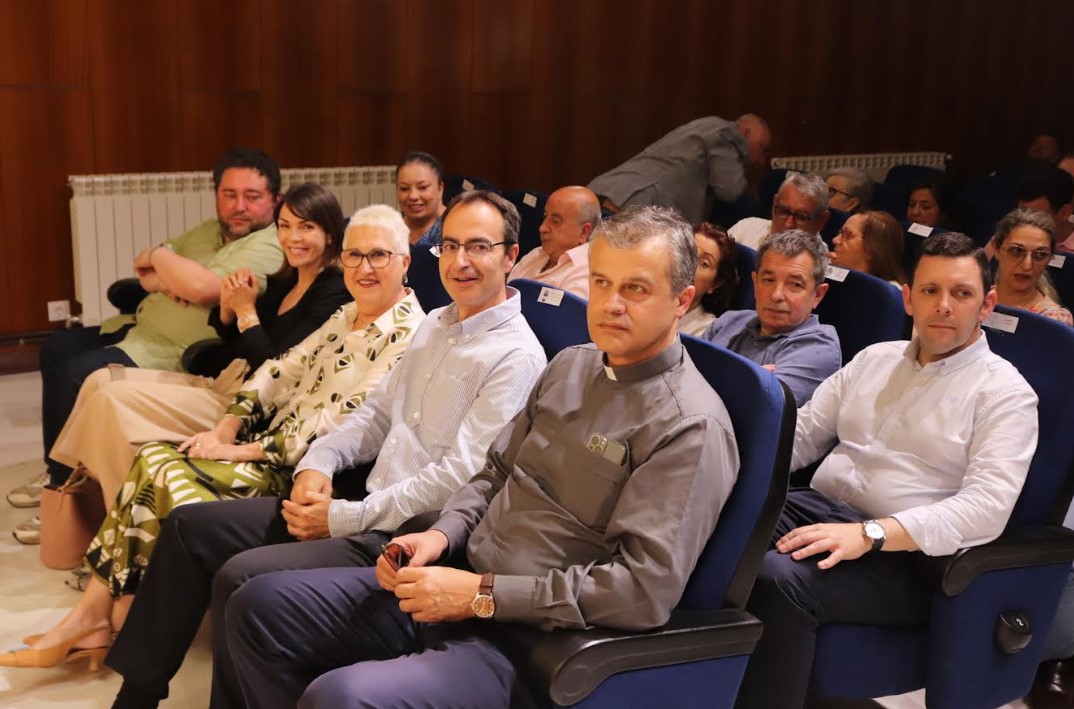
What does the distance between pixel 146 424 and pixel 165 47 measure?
2.79 m

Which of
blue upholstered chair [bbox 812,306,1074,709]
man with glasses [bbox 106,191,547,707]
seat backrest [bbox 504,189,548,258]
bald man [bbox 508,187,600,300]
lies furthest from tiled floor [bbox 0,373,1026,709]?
seat backrest [bbox 504,189,548,258]

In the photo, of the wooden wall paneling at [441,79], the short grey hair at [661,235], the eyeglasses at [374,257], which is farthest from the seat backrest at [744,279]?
the wooden wall paneling at [441,79]

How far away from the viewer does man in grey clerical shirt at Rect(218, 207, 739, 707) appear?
1836 millimetres

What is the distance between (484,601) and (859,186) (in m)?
3.58

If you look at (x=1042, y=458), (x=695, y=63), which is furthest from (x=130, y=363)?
(x=695, y=63)

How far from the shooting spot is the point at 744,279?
3.39 m

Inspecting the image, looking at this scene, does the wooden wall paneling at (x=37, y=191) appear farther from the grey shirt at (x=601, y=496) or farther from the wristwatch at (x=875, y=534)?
the wristwatch at (x=875, y=534)

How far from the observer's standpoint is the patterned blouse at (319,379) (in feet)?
9.32

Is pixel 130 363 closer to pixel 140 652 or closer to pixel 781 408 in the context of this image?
pixel 140 652

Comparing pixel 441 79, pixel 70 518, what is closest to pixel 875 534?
pixel 70 518

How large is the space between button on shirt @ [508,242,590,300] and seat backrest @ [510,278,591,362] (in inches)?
35.7

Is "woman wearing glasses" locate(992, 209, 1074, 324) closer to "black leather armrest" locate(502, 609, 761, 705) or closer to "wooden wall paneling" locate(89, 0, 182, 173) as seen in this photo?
"black leather armrest" locate(502, 609, 761, 705)

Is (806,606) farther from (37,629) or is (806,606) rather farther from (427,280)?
(37,629)

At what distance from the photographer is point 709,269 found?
3.36 meters
